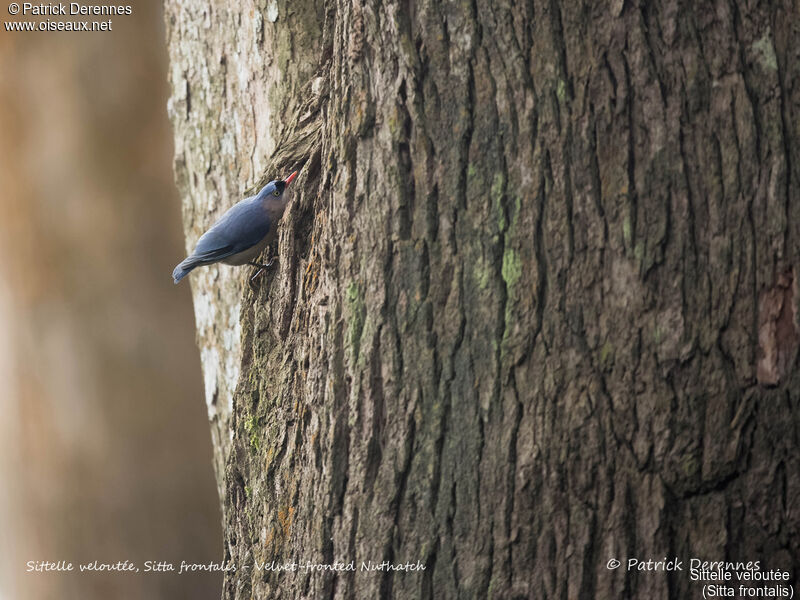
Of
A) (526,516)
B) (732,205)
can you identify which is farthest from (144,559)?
(732,205)

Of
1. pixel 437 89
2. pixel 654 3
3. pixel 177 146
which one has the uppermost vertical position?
pixel 177 146

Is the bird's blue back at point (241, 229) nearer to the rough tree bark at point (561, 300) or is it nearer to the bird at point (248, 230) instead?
the bird at point (248, 230)

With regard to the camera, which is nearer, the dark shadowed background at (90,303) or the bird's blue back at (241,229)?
the bird's blue back at (241,229)

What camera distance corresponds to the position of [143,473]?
190 inches

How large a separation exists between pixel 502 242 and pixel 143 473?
376 cm

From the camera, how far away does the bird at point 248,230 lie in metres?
2.49

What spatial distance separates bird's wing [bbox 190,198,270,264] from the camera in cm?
251

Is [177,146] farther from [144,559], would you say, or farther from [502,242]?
[144,559]
